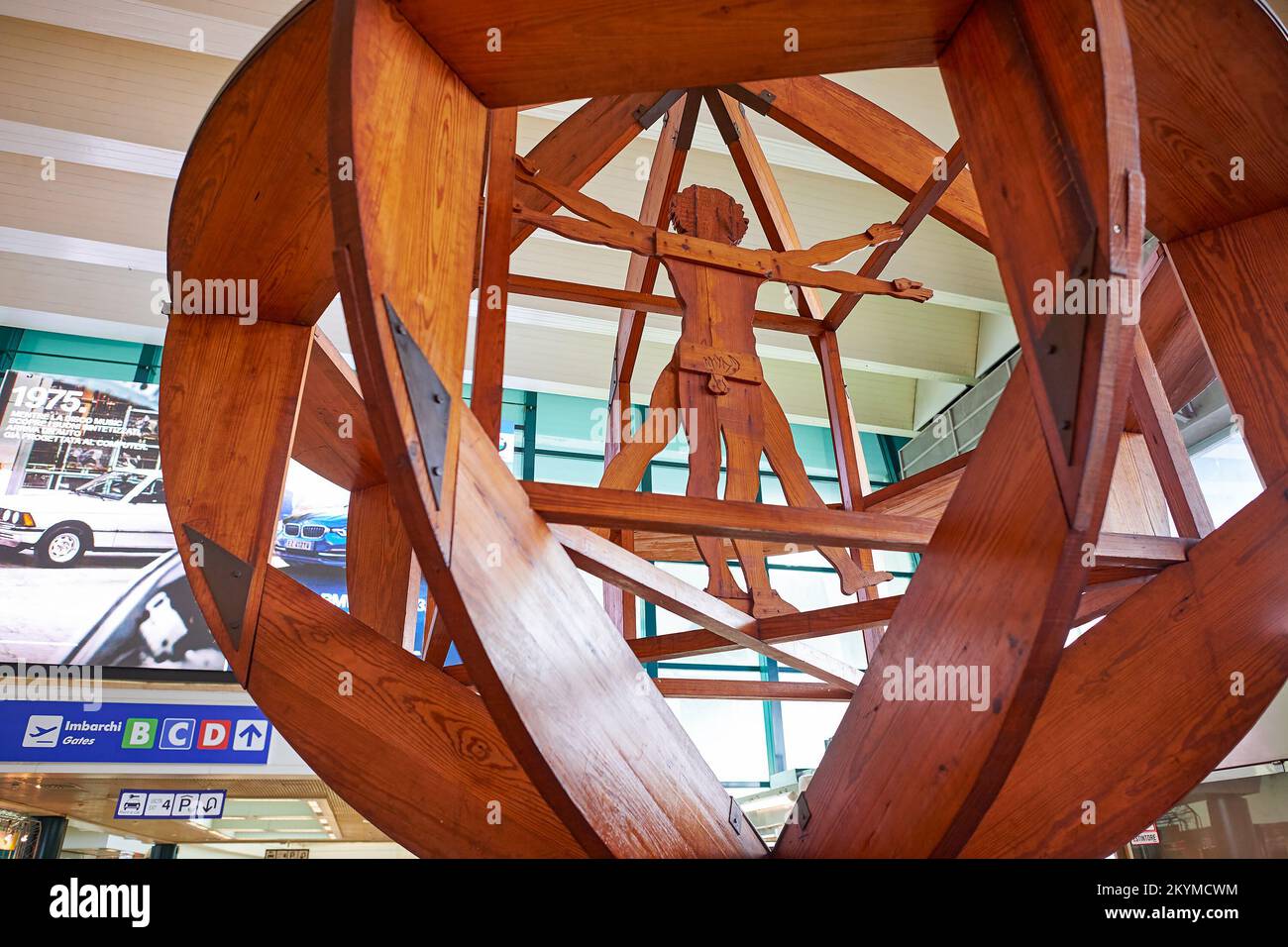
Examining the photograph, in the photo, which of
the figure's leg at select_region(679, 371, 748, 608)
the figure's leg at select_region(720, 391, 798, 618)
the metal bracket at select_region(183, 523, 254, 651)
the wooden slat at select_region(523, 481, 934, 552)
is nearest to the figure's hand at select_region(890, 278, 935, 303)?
the figure's leg at select_region(720, 391, 798, 618)

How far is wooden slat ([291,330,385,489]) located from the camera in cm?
297

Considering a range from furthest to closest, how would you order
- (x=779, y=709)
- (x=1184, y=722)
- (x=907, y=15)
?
(x=779, y=709)
(x=1184, y=722)
(x=907, y=15)

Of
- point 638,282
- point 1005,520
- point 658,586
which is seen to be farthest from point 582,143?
point 1005,520

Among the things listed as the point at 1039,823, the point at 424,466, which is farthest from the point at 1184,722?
the point at 424,466

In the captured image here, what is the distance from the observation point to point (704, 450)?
132 inches

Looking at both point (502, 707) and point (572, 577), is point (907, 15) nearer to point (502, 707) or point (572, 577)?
point (572, 577)

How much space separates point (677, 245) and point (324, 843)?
1400cm

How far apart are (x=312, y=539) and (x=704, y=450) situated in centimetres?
983

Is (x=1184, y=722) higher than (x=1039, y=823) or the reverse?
higher

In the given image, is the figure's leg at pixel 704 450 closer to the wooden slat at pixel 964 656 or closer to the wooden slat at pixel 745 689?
the wooden slat at pixel 745 689

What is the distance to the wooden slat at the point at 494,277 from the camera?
274cm

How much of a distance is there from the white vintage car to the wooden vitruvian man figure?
959cm
